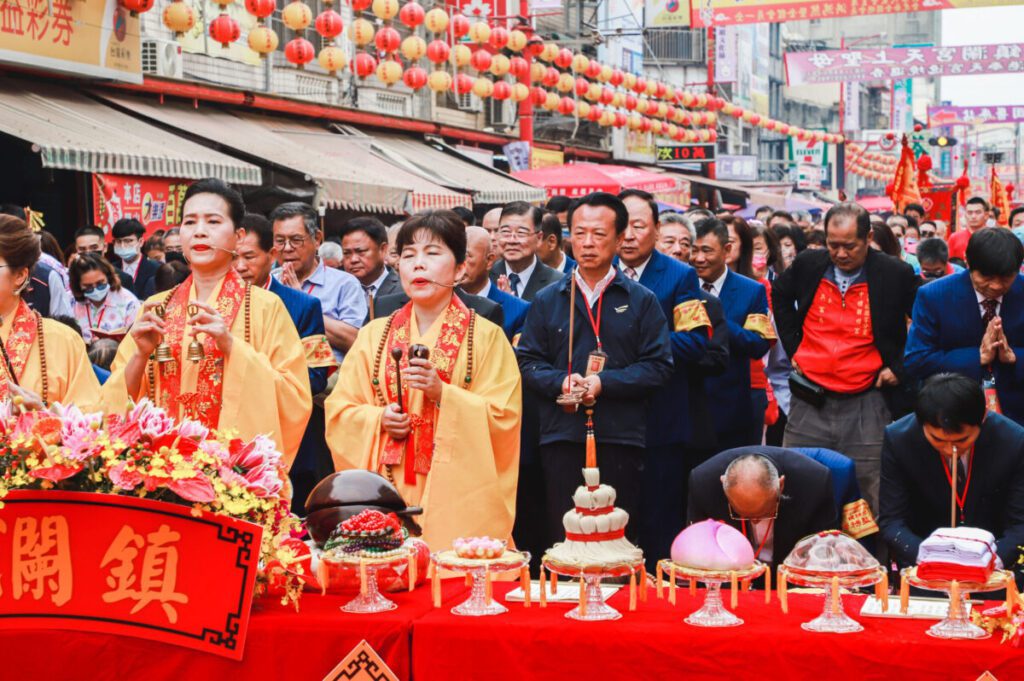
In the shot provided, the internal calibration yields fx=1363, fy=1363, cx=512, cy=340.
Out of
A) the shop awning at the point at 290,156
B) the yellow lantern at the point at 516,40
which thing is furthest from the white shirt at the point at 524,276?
the yellow lantern at the point at 516,40

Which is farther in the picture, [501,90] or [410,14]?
[501,90]

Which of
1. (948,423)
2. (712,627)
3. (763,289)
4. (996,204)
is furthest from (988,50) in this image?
(712,627)

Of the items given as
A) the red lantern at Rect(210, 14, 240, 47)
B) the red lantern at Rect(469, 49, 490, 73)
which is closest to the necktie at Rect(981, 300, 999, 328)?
the red lantern at Rect(210, 14, 240, 47)

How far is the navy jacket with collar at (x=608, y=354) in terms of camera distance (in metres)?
4.75

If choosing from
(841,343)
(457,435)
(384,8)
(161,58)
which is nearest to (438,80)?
(384,8)

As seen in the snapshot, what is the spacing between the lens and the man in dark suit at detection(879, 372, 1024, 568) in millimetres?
4027

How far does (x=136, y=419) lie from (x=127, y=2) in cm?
1019

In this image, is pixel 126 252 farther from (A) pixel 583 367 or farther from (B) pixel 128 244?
(A) pixel 583 367

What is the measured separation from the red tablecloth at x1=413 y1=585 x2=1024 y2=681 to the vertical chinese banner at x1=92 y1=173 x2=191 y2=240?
8354 mm

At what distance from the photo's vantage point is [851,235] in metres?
5.98

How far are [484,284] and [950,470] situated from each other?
94.6 inches

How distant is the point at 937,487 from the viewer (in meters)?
4.23

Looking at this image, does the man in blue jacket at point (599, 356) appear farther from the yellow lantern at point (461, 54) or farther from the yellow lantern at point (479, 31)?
the yellow lantern at point (479, 31)

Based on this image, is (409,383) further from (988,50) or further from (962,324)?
(988,50)
